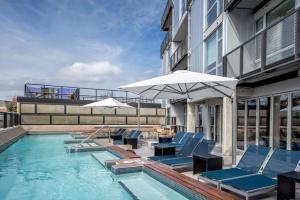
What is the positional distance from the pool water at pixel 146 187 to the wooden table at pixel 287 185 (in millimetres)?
1812

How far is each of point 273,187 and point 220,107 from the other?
940 cm

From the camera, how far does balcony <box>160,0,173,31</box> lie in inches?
924

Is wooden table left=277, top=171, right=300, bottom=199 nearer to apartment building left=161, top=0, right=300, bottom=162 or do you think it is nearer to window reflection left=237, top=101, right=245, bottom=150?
apartment building left=161, top=0, right=300, bottom=162

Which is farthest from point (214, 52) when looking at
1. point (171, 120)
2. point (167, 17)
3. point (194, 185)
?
point (167, 17)

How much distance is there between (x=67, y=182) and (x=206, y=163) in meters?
3.51

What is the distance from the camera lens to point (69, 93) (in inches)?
1086

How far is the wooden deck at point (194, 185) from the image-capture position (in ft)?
14.8

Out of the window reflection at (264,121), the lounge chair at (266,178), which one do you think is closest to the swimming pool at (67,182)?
the lounge chair at (266,178)

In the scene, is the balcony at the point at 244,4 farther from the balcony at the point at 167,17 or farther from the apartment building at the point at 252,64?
the balcony at the point at 167,17

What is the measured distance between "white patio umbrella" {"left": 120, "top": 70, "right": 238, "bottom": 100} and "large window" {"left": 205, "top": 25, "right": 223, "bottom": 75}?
3.13 metres

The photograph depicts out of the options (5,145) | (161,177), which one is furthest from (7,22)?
(161,177)

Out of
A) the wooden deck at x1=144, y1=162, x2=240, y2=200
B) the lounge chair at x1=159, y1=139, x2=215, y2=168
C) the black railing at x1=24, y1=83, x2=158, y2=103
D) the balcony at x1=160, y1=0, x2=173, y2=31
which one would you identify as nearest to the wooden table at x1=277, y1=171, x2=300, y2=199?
the wooden deck at x1=144, y1=162, x2=240, y2=200

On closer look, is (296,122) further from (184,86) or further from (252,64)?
(184,86)

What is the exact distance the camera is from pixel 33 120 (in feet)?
80.7
